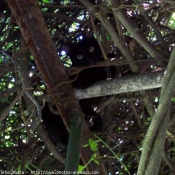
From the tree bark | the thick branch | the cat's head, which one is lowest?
the thick branch

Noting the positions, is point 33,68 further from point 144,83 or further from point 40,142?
point 144,83

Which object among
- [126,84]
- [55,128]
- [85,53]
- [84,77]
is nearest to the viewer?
[126,84]

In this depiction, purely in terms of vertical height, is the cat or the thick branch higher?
the cat

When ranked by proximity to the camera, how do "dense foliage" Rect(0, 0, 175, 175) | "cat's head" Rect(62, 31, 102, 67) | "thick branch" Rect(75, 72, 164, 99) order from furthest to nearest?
1. "cat's head" Rect(62, 31, 102, 67)
2. "dense foliage" Rect(0, 0, 175, 175)
3. "thick branch" Rect(75, 72, 164, 99)

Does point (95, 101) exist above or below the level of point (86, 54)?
below

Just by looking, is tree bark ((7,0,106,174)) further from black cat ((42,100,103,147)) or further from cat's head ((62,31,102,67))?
cat's head ((62,31,102,67))

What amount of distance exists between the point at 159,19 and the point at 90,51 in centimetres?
44

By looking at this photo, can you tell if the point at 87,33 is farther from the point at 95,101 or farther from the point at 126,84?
the point at 126,84

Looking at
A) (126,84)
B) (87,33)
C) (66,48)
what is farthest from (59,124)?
(126,84)

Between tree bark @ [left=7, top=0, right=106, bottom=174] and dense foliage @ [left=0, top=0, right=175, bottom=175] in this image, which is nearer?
tree bark @ [left=7, top=0, right=106, bottom=174]

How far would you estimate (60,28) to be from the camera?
195 centimetres

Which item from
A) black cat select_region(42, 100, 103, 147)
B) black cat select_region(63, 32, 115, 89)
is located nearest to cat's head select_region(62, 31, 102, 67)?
black cat select_region(63, 32, 115, 89)

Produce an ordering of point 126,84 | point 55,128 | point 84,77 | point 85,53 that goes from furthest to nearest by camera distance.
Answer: point 85,53
point 55,128
point 84,77
point 126,84

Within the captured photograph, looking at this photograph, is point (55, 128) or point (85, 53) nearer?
point (55, 128)
